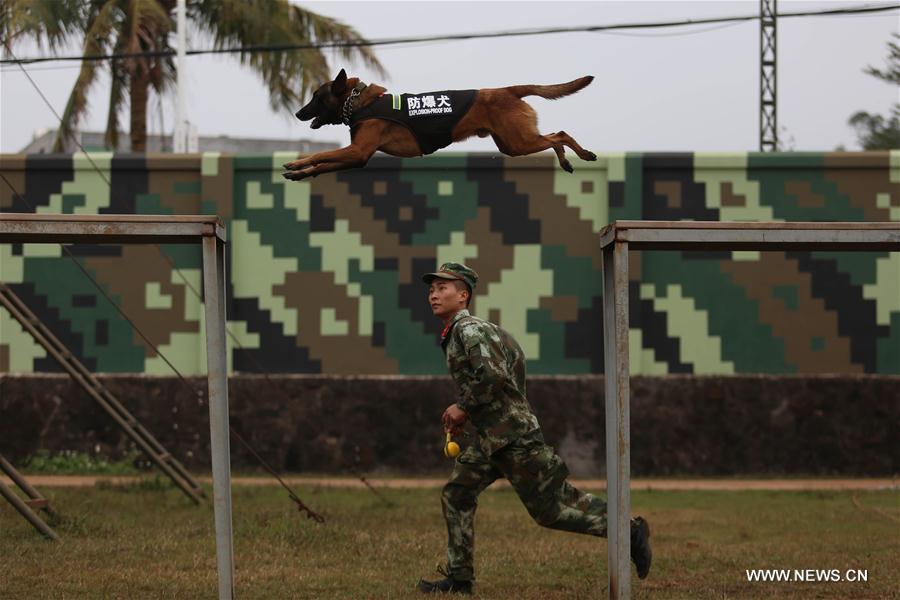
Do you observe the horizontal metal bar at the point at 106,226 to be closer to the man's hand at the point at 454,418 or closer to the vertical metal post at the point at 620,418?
the man's hand at the point at 454,418

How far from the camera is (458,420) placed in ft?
26.0

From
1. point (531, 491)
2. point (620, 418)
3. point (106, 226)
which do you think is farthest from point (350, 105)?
point (531, 491)

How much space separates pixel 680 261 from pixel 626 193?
1.16 m

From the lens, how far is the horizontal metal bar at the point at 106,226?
22.3 ft

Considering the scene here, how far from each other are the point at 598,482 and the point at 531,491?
7918 millimetres

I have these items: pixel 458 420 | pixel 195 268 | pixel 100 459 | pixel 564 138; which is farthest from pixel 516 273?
pixel 564 138

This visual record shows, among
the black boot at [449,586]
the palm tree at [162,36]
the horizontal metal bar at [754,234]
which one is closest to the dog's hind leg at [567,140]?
the horizontal metal bar at [754,234]

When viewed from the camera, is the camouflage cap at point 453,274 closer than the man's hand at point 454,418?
No

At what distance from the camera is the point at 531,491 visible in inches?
315

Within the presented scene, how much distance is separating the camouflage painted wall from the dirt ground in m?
1.51

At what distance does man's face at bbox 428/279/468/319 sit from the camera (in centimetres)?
826

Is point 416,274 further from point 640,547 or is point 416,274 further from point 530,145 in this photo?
point 530,145

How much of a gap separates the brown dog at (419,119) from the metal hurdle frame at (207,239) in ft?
2.11

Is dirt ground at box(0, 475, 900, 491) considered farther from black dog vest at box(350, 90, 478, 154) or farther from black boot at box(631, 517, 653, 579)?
black dog vest at box(350, 90, 478, 154)
